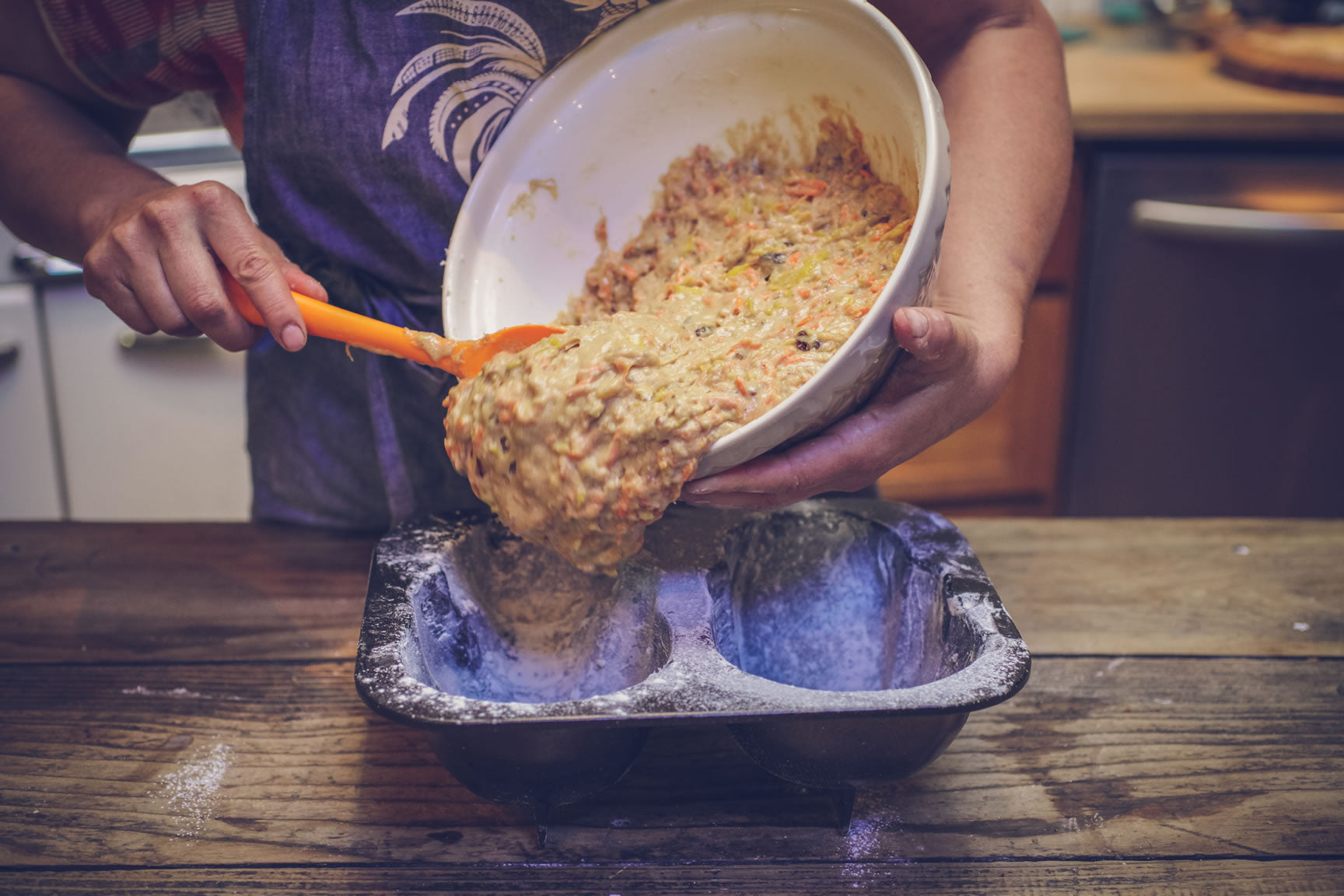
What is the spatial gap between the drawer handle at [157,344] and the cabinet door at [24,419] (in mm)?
151

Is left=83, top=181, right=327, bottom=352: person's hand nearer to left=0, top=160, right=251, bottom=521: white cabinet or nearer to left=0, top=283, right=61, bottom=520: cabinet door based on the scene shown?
left=0, top=160, right=251, bottom=521: white cabinet

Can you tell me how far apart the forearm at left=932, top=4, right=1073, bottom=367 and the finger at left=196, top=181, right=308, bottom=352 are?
52cm

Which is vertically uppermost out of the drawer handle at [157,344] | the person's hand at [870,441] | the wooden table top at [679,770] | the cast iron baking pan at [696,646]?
the person's hand at [870,441]

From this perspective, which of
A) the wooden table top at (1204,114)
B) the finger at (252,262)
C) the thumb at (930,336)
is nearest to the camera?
the thumb at (930,336)

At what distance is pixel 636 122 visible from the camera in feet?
2.77

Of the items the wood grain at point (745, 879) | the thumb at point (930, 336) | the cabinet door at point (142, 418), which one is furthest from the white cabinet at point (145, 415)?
the thumb at point (930, 336)

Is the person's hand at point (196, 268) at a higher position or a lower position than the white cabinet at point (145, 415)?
higher

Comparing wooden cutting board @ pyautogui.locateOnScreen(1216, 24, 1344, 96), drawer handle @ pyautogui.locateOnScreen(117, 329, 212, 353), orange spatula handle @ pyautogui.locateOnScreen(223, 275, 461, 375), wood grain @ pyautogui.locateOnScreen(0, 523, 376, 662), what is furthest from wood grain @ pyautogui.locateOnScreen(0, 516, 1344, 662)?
wooden cutting board @ pyautogui.locateOnScreen(1216, 24, 1344, 96)

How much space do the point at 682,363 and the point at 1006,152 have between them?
395 millimetres

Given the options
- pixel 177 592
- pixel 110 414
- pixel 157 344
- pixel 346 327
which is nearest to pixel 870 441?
pixel 346 327

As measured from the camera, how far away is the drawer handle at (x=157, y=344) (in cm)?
172

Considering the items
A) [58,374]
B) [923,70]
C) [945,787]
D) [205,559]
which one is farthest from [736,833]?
[58,374]

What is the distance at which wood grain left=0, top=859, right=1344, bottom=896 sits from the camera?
63 centimetres

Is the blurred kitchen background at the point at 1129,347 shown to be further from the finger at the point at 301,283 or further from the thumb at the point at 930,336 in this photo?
the thumb at the point at 930,336
